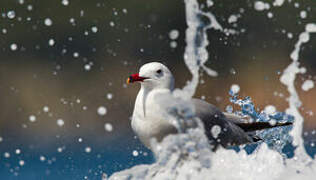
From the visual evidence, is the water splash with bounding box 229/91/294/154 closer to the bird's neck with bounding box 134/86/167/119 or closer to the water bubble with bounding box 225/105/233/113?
the water bubble with bounding box 225/105/233/113

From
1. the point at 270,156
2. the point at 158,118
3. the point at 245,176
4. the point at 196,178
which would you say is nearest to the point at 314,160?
the point at 270,156

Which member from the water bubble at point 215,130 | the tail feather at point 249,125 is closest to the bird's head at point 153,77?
the water bubble at point 215,130

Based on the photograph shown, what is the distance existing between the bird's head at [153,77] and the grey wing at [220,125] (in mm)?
333

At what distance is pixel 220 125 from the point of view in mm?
5188

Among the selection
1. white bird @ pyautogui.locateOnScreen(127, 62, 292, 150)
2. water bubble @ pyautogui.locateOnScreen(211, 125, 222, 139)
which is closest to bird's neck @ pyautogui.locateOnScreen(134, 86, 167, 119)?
white bird @ pyautogui.locateOnScreen(127, 62, 292, 150)

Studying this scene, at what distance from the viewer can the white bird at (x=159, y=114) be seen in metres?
4.82

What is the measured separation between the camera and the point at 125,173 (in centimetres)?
525

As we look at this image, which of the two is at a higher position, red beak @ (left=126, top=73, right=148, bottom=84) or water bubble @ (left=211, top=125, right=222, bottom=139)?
red beak @ (left=126, top=73, right=148, bottom=84)

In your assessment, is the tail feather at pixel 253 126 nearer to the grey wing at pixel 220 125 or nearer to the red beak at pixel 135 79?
the grey wing at pixel 220 125

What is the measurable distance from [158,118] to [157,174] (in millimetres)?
570

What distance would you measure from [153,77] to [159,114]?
0.35 m

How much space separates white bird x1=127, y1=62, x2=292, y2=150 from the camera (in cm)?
482

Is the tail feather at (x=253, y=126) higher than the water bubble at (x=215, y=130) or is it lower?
higher

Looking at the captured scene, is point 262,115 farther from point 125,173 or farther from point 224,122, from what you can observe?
point 125,173
